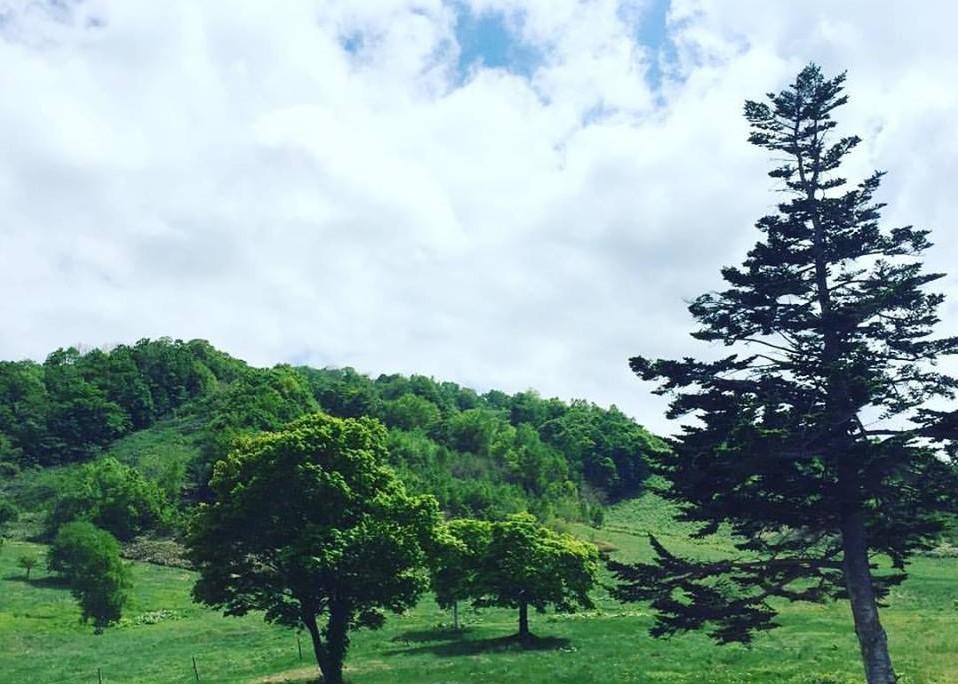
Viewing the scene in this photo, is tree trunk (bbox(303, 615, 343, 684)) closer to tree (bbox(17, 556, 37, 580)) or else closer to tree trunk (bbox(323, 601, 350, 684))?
tree trunk (bbox(323, 601, 350, 684))

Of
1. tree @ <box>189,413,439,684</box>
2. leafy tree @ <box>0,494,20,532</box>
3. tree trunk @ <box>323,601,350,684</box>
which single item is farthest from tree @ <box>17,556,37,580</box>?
tree trunk @ <box>323,601,350,684</box>

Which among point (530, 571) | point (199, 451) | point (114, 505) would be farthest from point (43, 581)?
point (199, 451)

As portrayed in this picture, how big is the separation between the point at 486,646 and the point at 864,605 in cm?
2686

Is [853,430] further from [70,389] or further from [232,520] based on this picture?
[70,389]

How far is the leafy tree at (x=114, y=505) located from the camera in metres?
108

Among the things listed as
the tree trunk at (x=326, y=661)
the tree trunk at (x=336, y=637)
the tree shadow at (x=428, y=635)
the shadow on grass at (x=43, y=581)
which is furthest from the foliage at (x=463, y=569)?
the shadow on grass at (x=43, y=581)

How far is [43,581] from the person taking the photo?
83.1 meters

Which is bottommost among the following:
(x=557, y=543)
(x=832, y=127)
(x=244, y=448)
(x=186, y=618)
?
(x=186, y=618)

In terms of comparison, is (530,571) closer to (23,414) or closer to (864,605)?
(864,605)

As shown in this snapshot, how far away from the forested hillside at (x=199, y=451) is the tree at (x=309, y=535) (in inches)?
3380

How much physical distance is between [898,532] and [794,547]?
285cm

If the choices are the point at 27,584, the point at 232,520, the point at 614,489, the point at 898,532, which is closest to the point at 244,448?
the point at 232,520

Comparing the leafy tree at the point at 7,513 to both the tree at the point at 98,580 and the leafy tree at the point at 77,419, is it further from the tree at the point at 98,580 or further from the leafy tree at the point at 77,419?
the tree at the point at 98,580

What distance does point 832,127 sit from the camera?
27.0 meters
